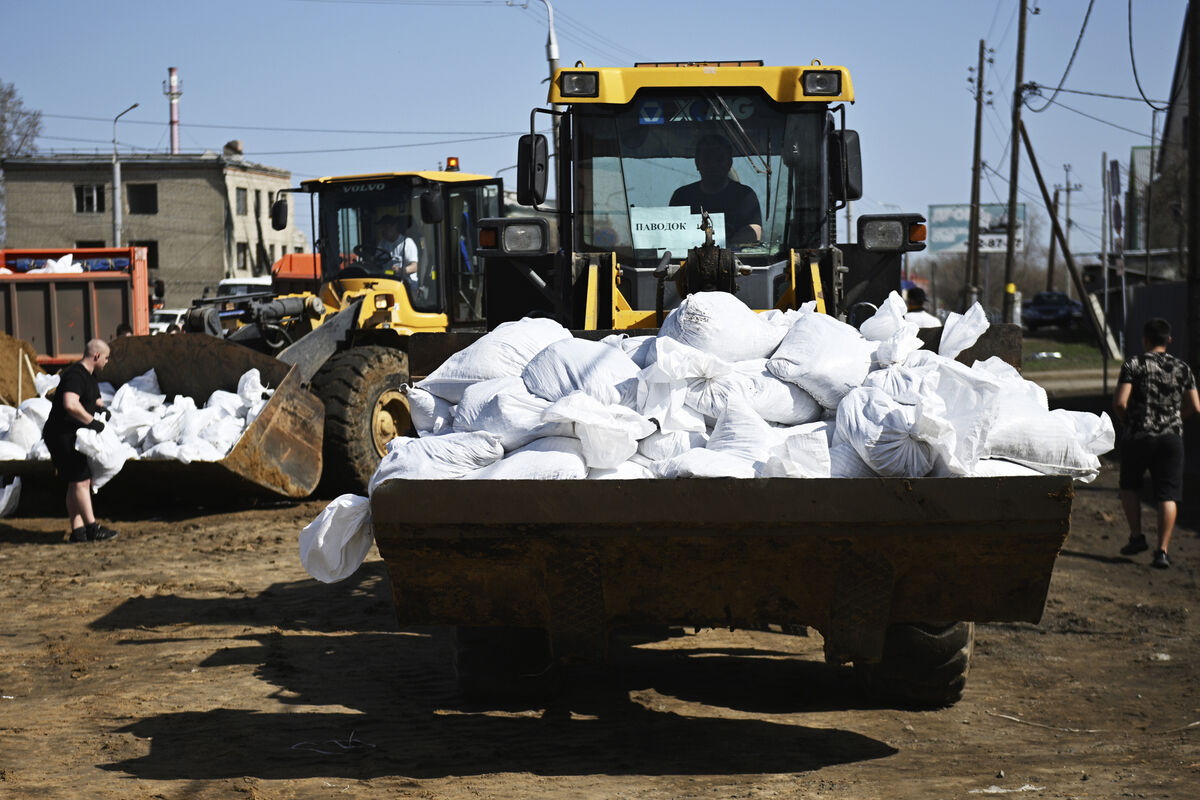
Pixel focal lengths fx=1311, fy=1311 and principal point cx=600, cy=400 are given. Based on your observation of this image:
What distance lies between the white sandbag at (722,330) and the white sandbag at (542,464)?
764 millimetres

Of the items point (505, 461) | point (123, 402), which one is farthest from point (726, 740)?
point (123, 402)

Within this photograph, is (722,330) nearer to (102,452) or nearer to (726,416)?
(726,416)

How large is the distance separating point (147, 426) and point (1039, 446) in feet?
23.7

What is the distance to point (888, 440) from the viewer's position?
12.7 ft

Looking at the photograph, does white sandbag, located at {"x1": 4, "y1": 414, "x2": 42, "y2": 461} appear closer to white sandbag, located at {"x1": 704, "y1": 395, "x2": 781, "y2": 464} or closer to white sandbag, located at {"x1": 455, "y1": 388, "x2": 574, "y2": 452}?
white sandbag, located at {"x1": 455, "y1": 388, "x2": 574, "y2": 452}

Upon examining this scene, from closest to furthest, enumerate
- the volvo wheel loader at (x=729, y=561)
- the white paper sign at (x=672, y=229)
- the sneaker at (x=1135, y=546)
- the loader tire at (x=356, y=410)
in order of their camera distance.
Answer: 1. the volvo wheel loader at (x=729, y=561)
2. the white paper sign at (x=672, y=229)
3. the sneaker at (x=1135, y=546)
4. the loader tire at (x=356, y=410)

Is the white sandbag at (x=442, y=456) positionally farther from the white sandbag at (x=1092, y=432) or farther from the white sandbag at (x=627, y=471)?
the white sandbag at (x=1092, y=432)

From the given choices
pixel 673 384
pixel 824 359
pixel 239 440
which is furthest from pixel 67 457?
pixel 824 359

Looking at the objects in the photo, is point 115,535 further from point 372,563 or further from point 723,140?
point 723,140

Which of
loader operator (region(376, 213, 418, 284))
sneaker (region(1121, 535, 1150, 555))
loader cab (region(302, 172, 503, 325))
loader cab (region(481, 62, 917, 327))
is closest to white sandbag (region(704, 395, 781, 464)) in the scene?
loader cab (region(481, 62, 917, 327))

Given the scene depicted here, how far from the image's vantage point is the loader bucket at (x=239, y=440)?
366 inches

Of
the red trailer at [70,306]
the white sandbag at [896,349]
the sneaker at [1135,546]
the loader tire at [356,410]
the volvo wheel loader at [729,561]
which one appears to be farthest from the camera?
the red trailer at [70,306]

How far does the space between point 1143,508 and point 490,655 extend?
763cm

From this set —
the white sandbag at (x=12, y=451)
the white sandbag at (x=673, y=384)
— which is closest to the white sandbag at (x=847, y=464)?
the white sandbag at (x=673, y=384)
